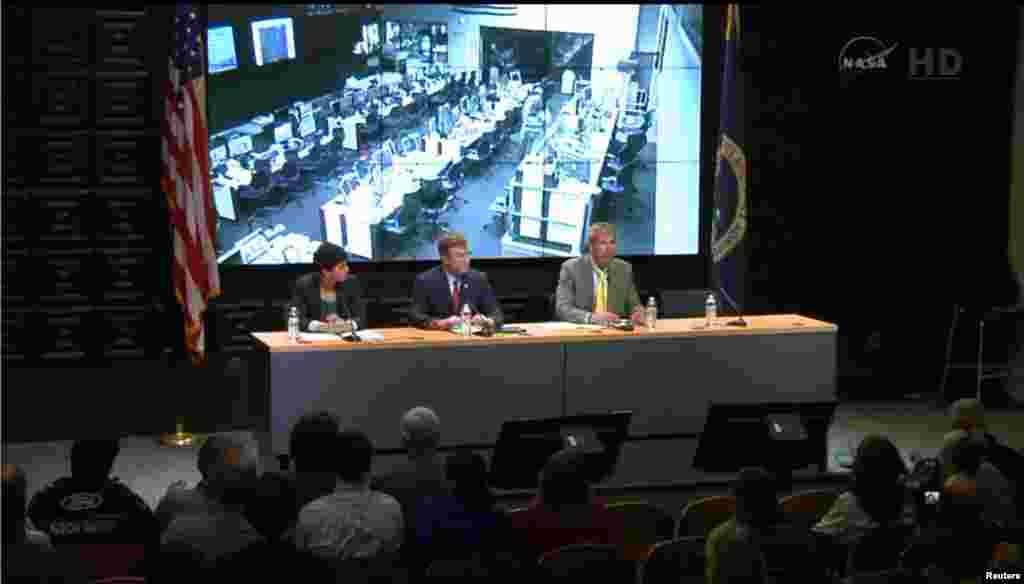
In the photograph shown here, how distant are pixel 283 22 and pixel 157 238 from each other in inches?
68.5

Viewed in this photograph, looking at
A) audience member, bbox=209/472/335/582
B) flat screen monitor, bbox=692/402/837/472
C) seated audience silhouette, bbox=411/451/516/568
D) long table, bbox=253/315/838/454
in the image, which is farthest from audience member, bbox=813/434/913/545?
long table, bbox=253/315/838/454

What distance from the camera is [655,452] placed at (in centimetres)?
986

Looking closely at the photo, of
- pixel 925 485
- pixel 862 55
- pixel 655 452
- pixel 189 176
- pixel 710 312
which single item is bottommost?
pixel 655 452

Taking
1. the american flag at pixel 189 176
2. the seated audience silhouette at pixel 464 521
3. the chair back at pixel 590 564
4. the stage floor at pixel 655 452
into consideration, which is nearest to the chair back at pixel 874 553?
the chair back at pixel 590 564

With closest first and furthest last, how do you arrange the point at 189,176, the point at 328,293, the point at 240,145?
the point at 328,293 → the point at 189,176 → the point at 240,145

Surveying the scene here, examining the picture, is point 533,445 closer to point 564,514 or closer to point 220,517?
point 564,514

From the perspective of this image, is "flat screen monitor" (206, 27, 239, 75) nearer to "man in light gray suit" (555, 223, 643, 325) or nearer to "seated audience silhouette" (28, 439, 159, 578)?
"man in light gray suit" (555, 223, 643, 325)

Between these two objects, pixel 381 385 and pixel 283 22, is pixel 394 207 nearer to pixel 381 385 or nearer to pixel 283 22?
pixel 283 22

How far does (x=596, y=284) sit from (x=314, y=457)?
13.4 ft

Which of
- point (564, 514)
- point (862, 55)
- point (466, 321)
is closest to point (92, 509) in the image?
point (564, 514)

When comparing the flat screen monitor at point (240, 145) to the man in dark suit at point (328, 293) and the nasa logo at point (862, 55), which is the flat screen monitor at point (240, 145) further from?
the nasa logo at point (862, 55)

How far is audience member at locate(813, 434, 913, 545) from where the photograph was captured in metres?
6.54

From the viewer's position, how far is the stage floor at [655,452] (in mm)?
9828

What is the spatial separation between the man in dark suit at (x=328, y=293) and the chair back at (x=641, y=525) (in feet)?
11.4
